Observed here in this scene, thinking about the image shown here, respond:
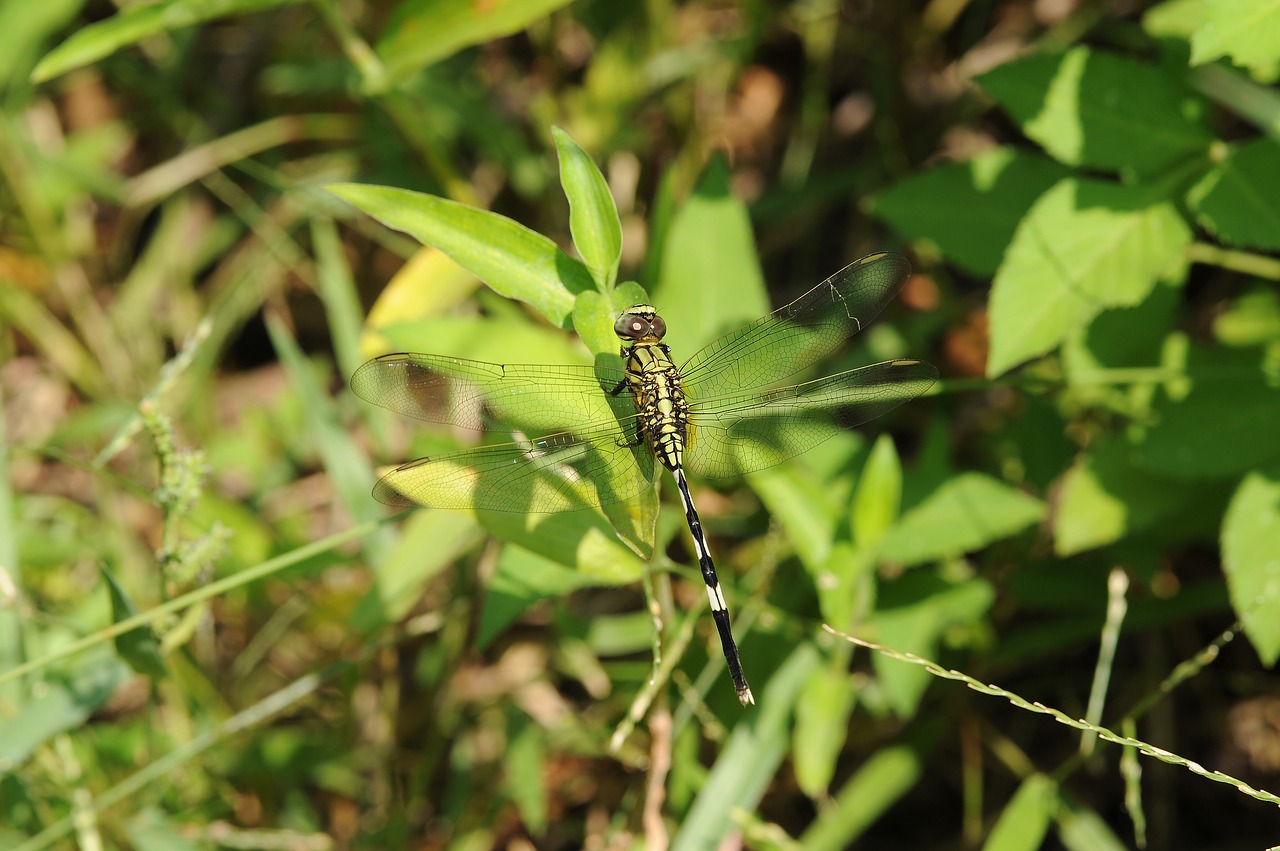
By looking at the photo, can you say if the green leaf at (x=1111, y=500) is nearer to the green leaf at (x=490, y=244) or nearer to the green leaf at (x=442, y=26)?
the green leaf at (x=490, y=244)

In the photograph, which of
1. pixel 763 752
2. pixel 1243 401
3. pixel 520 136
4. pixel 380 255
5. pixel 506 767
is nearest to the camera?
pixel 1243 401

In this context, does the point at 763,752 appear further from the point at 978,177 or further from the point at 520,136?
the point at 520,136

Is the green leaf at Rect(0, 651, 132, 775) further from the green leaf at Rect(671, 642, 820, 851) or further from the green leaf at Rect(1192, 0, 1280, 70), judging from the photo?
the green leaf at Rect(1192, 0, 1280, 70)

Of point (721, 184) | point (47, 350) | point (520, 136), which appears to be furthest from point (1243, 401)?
point (47, 350)

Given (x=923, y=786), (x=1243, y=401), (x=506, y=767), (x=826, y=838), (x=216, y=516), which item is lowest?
(x=923, y=786)

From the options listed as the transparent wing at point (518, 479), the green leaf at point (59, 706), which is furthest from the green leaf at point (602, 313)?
the green leaf at point (59, 706)

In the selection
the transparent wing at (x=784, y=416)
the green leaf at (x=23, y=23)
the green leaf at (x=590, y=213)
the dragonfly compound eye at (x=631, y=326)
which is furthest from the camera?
the green leaf at (x=23, y=23)

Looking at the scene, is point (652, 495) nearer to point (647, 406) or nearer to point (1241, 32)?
point (647, 406)
